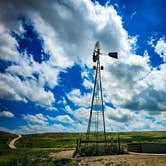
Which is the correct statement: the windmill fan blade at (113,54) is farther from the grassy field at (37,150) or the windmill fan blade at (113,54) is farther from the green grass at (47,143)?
the green grass at (47,143)

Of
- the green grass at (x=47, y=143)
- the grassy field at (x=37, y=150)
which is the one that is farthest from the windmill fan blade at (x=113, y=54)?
the green grass at (x=47, y=143)

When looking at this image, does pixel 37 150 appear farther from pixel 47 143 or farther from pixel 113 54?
pixel 47 143

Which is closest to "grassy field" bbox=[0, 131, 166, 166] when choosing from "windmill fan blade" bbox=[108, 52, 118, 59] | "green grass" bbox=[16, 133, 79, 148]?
"green grass" bbox=[16, 133, 79, 148]

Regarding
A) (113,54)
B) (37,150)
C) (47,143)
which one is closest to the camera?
(113,54)

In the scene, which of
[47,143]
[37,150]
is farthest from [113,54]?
[47,143]

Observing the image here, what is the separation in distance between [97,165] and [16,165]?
6918 millimetres

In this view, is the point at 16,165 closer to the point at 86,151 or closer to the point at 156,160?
the point at 86,151

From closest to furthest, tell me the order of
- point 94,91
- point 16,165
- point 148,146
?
1. point 16,165
2. point 148,146
3. point 94,91

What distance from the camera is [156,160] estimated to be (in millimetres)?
18062

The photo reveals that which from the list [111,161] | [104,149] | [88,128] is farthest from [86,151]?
[111,161]

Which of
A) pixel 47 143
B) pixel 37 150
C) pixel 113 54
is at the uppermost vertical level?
pixel 113 54

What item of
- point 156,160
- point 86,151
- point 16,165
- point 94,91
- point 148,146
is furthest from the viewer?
point 94,91

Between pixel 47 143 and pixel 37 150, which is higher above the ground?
pixel 47 143

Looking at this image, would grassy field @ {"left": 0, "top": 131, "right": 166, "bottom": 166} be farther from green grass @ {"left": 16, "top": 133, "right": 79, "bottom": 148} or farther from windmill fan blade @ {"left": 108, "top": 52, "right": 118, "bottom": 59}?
windmill fan blade @ {"left": 108, "top": 52, "right": 118, "bottom": 59}
